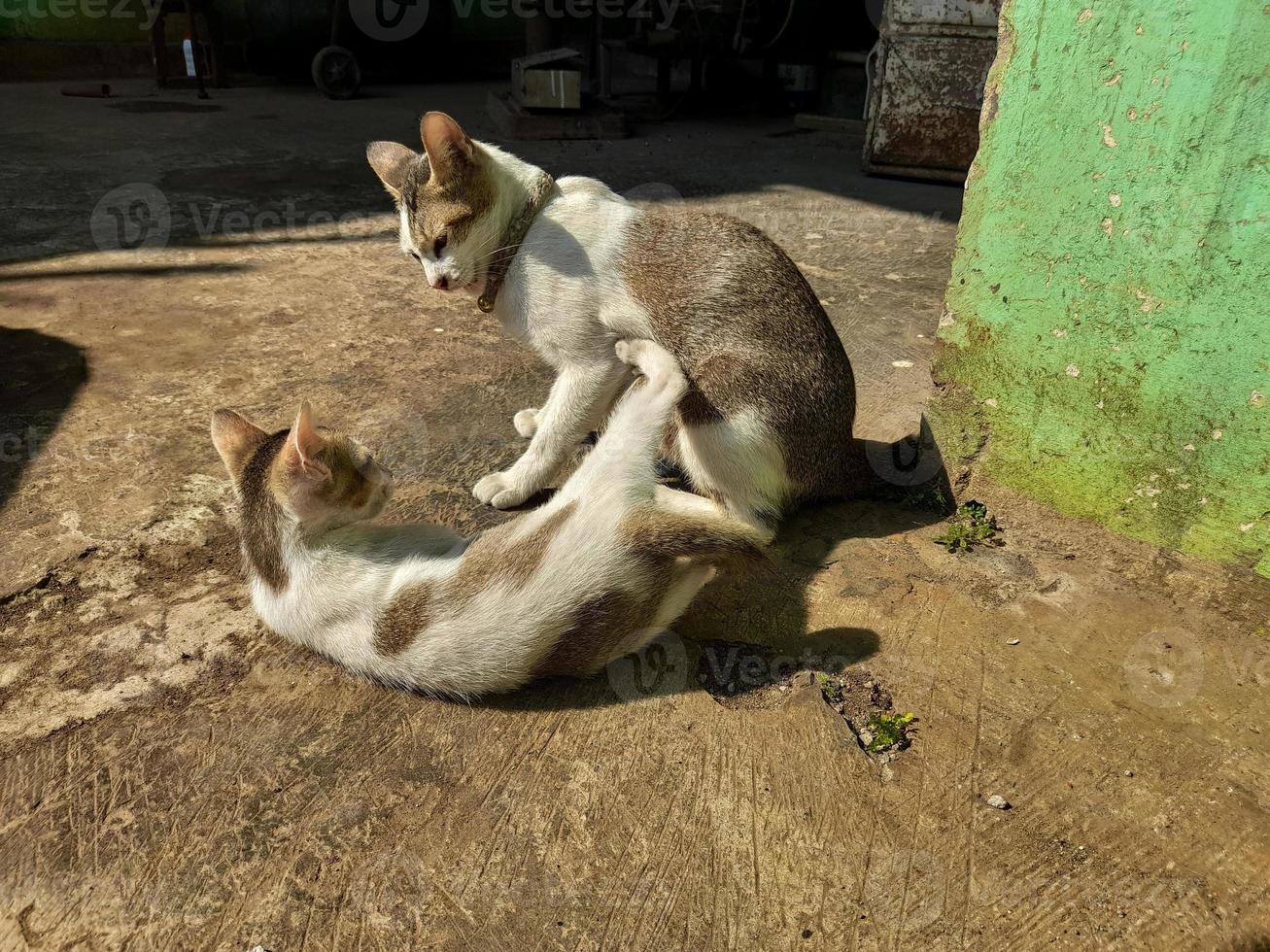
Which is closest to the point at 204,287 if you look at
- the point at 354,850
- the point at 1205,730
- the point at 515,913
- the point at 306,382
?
the point at 306,382

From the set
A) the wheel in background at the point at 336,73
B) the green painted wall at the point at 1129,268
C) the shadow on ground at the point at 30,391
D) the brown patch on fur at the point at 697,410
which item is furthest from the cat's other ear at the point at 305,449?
the wheel in background at the point at 336,73

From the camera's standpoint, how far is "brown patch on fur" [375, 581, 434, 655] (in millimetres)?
2385

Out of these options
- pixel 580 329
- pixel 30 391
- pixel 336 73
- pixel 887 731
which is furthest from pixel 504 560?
pixel 336 73

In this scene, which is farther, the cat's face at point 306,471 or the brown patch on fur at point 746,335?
the brown patch on fur at point 746,335

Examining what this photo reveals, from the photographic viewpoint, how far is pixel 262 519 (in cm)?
249

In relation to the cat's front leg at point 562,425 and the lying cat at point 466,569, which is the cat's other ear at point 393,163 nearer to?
the cat's front leg at point 562,425

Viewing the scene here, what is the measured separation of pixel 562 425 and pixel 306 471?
1056mm

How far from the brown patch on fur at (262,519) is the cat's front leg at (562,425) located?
892 mm

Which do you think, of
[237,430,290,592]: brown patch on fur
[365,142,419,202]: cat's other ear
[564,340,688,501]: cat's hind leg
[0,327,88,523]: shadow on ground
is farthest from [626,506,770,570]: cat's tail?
[0,327,88,523]: shadow on ground

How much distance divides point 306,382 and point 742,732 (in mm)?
2739

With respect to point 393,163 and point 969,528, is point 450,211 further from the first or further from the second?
point 969,528

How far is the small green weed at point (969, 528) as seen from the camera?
125 inches

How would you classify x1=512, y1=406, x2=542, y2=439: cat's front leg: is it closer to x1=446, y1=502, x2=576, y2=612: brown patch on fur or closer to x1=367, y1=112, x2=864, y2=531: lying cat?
x1=367, y1=112, x2=864, y2=531: lying cat

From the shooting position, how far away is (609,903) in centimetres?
196
